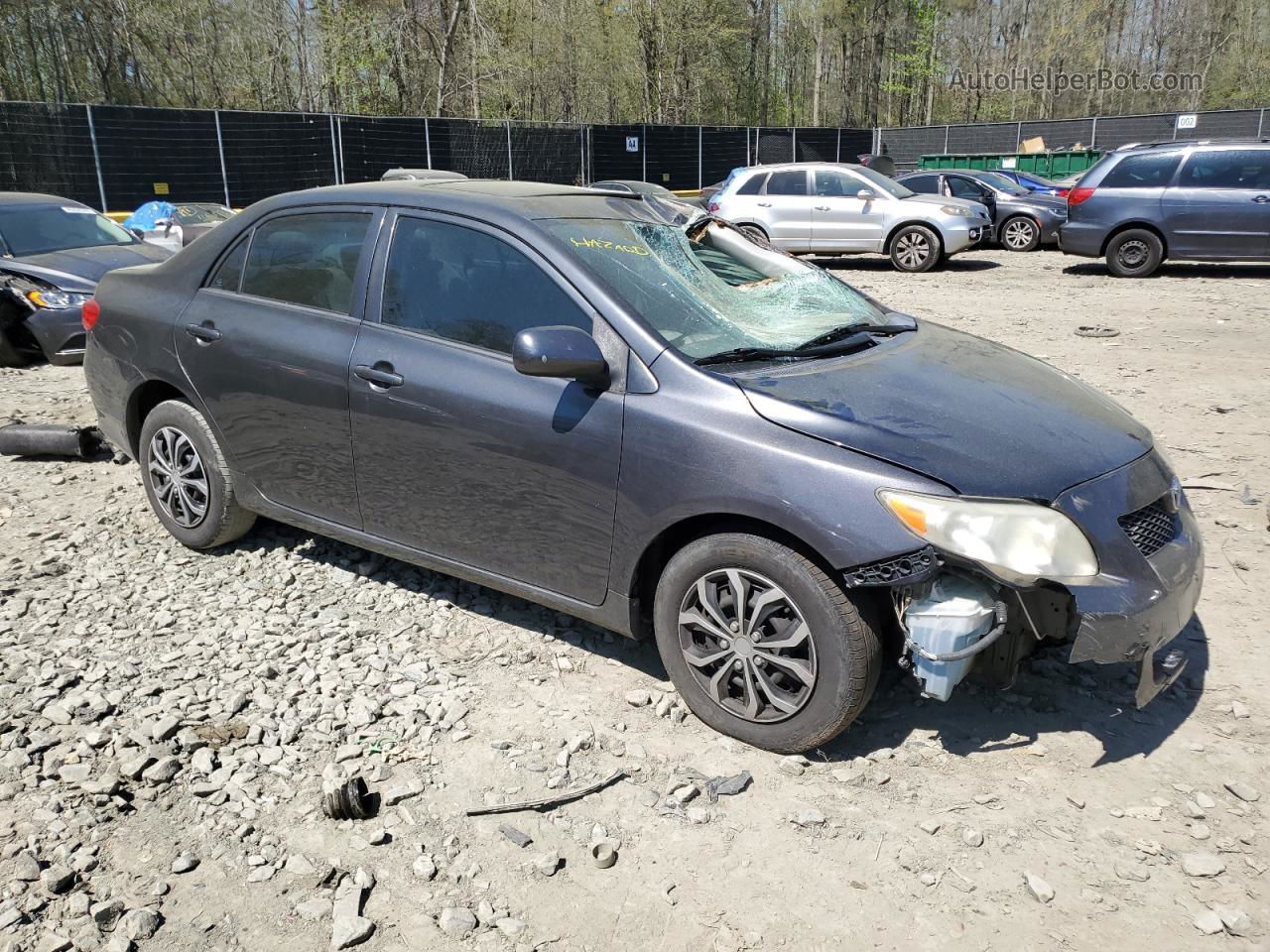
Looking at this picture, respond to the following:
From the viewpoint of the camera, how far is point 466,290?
369 centimetres

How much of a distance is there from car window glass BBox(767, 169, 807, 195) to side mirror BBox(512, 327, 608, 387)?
14.3 meters

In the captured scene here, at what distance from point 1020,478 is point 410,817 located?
6.84 ft

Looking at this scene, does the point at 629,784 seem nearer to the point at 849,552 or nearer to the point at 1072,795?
the point at 849,552

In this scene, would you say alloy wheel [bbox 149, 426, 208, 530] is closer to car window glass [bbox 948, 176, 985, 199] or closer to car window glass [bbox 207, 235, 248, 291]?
car window glass [bbox 207, 235, 248, 291]

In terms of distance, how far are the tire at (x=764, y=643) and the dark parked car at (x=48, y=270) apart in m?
7.34

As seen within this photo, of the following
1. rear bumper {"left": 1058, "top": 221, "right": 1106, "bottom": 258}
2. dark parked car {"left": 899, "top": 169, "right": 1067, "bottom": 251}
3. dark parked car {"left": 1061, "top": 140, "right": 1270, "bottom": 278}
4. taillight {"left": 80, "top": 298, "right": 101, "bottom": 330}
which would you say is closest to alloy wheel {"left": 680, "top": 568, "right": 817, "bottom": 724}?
taillight {"left": 80, "top": 298, "right": 101, "bottom": 330}

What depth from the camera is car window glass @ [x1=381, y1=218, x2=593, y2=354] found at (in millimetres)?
3508

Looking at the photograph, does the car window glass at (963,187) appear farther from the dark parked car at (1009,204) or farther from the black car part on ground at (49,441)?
the black car part on ground at (49,441)

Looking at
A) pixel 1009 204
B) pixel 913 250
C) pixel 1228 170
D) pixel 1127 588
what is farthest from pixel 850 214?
pixel 1127 588

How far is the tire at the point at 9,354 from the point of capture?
8.69 m

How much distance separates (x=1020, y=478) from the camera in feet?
9.61

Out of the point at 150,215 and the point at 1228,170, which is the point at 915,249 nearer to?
the point at 1228,170

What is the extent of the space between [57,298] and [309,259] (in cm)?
565

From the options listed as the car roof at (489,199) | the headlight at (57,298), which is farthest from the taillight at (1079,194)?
the headlight at (57,298)
